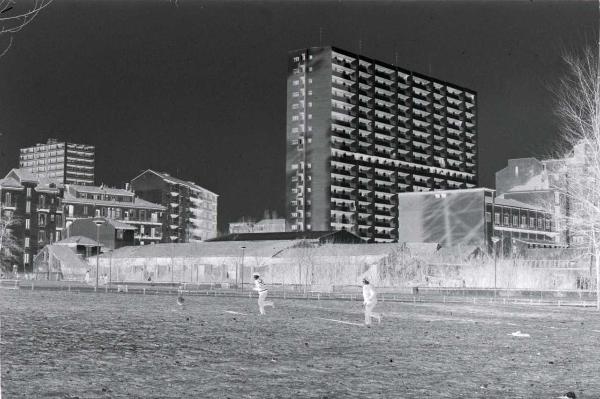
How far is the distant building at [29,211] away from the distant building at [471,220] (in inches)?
2091

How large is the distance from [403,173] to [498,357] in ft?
445

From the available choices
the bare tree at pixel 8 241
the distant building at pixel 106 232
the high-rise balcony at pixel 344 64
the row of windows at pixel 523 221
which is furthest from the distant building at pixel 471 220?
the bare tree at pixel 8 241

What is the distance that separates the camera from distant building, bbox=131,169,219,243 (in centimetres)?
14562

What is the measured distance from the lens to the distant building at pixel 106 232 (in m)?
115

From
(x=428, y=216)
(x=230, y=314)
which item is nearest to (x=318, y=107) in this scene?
(x=428, y=216)

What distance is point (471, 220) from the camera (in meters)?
104

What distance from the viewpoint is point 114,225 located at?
116m

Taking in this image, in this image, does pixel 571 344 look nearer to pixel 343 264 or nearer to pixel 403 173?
pixel 343 264

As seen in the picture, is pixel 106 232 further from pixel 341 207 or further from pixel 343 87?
pixel 343 87

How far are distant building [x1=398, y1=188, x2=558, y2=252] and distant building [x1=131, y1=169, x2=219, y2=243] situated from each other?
165ft

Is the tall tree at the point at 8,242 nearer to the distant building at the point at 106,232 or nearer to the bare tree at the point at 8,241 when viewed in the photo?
the bare tree at the point at 8,241

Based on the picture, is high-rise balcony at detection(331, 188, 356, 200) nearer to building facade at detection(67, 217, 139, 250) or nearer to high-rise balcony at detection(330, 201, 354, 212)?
high-rise balcony at detection(330, 201, 354, 212)

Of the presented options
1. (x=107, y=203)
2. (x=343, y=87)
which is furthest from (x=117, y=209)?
(x=343, y=87)

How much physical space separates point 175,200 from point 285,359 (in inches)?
5293
